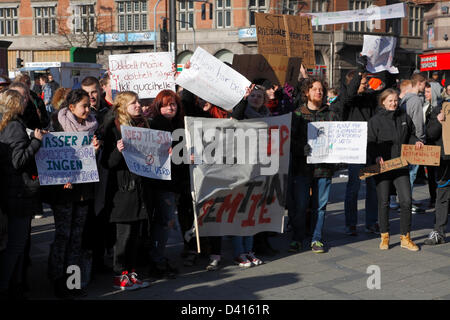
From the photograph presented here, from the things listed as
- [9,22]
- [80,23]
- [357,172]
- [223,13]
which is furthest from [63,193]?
[9,22]

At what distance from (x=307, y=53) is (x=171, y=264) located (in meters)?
4.41

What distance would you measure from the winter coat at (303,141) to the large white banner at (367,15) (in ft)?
30.7

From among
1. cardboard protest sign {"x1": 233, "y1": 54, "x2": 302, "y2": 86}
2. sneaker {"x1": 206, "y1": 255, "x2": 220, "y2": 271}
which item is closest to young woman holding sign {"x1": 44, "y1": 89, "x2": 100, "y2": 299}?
sneaker {"x1": 206, "y1": 255, "x2": 220, "y2": 271}

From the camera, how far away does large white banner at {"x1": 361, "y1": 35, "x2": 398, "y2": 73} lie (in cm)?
785

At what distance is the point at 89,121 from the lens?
5.41 m

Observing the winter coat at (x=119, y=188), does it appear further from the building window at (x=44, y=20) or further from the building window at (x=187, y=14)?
the building window at (x=44, y=20)

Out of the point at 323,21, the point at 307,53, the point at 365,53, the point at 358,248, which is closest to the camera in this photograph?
the point at 358,248

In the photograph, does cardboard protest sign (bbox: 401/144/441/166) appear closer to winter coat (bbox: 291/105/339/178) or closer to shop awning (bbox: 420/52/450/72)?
winter coat (bbox: 291/105/339/178)

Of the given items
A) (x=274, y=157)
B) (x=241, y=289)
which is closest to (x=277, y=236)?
(x=274, y=157)

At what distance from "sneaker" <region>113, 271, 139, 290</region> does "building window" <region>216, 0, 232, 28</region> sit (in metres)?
36.3

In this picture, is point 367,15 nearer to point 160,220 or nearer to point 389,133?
point 389,133

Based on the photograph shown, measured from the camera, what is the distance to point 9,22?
47.7 metres

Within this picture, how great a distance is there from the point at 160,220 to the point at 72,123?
132 centimetres

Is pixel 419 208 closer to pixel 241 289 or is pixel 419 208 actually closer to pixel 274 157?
pixel 274 157
